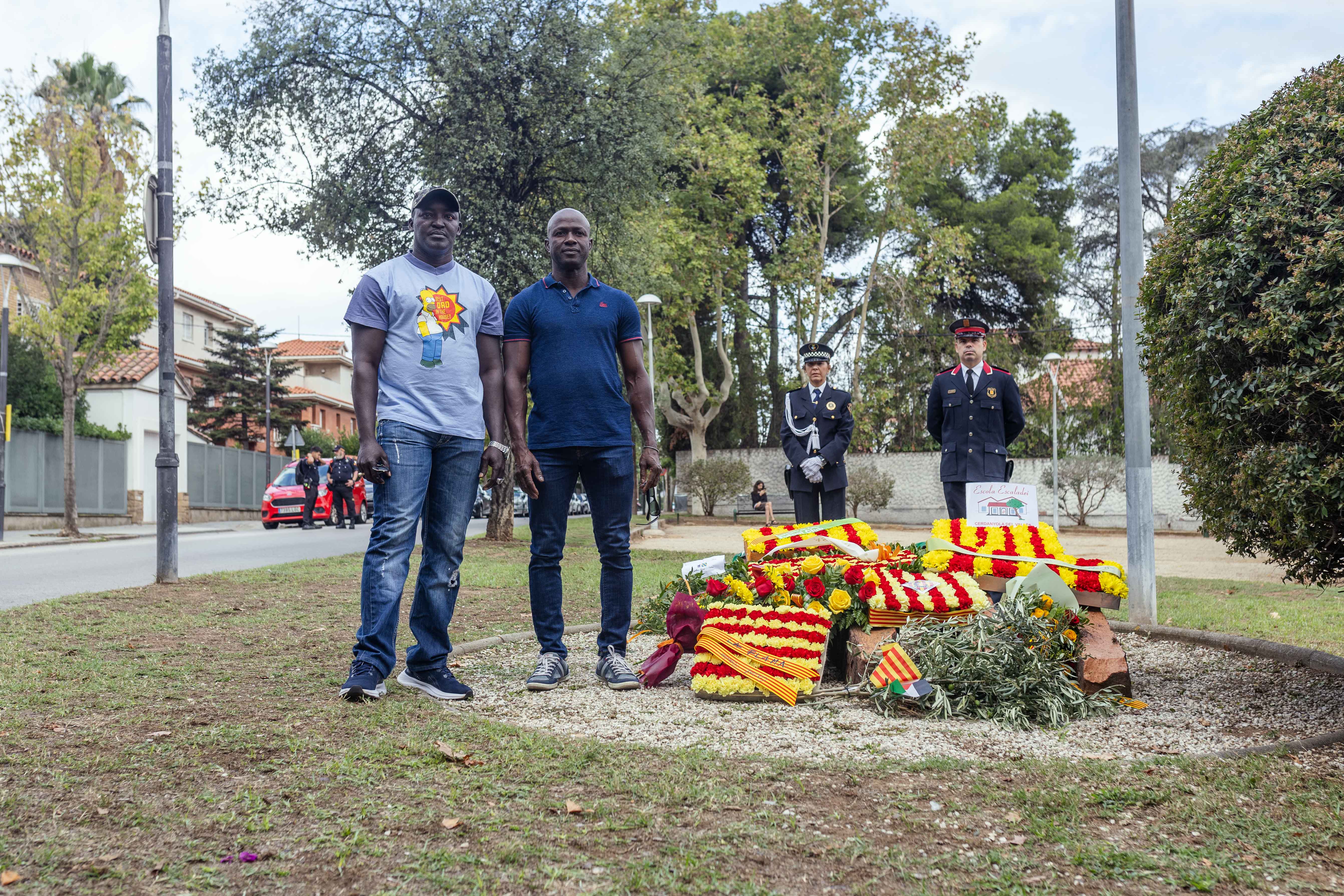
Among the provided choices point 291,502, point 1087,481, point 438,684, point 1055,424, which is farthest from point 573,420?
point 1087,481

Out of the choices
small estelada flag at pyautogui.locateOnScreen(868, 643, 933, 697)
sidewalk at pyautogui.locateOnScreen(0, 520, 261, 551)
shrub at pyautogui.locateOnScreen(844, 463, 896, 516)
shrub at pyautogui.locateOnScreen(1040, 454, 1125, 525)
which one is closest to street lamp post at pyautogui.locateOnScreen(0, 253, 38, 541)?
sidewalk at pyautogui.locateOnScreen(0, 520, 261, 551)

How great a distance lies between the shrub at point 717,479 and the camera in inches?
1390

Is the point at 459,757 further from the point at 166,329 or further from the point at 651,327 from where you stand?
the point at 651,327

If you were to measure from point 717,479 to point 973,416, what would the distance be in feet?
91.1

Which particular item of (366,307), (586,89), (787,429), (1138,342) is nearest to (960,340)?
(787,429)

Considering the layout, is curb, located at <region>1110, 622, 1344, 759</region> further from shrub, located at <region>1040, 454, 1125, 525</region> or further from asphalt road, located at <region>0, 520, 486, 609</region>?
shrub, located at <region>1040, 454, 1125, 525</region>

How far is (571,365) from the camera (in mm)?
5059

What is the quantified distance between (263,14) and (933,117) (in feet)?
64.4

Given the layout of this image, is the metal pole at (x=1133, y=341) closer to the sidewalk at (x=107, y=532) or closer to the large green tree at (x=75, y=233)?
the sidewalk at (x=107, y=532)

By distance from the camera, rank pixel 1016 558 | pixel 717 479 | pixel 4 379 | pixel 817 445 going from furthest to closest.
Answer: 1. pixel 717 479
2. pixel 4 379
3. pixel 817 445
4. pixel 1016 558

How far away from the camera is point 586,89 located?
53.3ft

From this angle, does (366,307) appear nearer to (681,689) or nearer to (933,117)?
(681,689)

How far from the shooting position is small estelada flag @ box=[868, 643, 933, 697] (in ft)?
14.7

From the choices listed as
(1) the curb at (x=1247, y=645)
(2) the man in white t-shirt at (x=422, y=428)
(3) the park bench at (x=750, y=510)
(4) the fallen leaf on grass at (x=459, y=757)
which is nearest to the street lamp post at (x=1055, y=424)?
(3) the park bench at (x=750, y=510)
